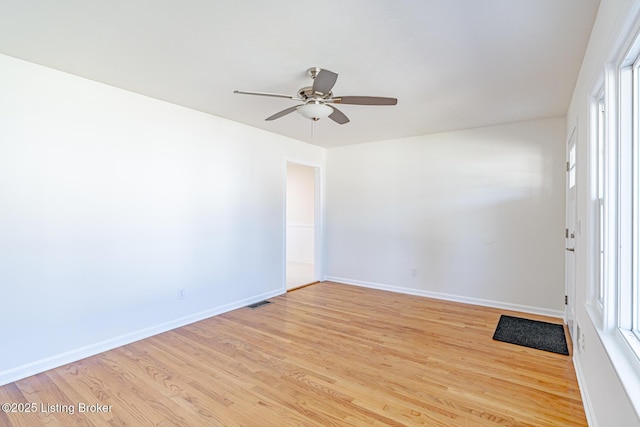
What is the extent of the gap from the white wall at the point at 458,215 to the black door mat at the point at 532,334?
0.48 m

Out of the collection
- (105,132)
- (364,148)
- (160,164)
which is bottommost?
(160,164)

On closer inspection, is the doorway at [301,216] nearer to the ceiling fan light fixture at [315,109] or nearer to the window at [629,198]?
the ceiling fan light fixture at [315,109]

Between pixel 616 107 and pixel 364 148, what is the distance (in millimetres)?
3954

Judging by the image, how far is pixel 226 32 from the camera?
205 centimetres

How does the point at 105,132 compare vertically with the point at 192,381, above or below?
above

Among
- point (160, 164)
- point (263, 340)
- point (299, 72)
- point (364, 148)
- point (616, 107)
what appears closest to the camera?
point (616, 107)

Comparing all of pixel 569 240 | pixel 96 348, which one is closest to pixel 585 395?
pixel 569 240

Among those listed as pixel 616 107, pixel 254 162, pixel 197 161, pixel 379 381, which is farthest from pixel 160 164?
pixel 616 107

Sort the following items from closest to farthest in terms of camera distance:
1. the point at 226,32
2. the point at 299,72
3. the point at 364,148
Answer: the point at 226,32 → the point at 299,72 → the point at 364,148

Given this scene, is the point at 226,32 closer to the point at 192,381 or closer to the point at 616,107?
the point at 616,107

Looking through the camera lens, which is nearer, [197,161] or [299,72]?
[299,72]

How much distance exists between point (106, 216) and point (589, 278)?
3.91 m

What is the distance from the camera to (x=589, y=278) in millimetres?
2049

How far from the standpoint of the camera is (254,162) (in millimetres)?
4422
